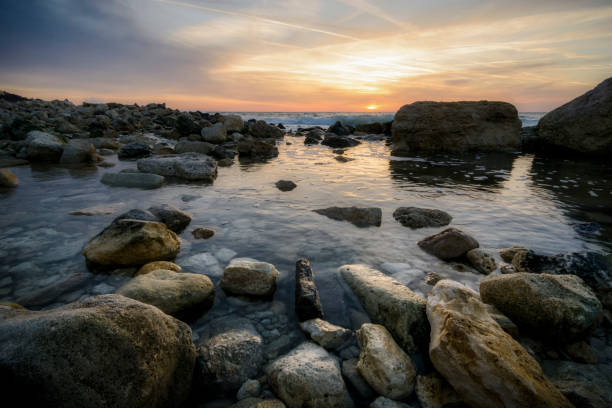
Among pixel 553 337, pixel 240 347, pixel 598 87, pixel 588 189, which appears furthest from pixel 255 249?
pixel 598 87

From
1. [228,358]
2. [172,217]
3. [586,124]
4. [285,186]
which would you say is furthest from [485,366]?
[586,124]

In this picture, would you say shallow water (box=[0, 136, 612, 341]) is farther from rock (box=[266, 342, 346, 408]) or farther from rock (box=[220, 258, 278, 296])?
rock (box=[266, 342, 346, 408])

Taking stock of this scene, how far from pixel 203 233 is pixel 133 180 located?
3579mm

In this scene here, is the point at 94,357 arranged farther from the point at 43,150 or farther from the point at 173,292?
the point at 43,150

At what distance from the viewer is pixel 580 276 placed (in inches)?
97.5

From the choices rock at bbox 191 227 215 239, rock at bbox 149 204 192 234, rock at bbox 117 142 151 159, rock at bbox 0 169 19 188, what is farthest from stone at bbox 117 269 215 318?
rock at bbox 117 142 151 159

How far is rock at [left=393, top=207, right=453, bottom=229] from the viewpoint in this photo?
409 centimetres

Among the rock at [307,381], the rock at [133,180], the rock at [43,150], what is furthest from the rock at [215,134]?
the rock at [307,381]

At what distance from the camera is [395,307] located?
80.2 inches

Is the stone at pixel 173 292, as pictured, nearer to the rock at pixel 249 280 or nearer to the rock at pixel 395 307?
the rock at pixel 249 280

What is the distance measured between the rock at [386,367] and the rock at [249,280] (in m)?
0.94

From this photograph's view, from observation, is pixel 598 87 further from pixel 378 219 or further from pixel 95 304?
pixel 95 304

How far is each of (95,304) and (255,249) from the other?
6.10ft

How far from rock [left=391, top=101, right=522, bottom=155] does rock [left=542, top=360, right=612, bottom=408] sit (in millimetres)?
13278
